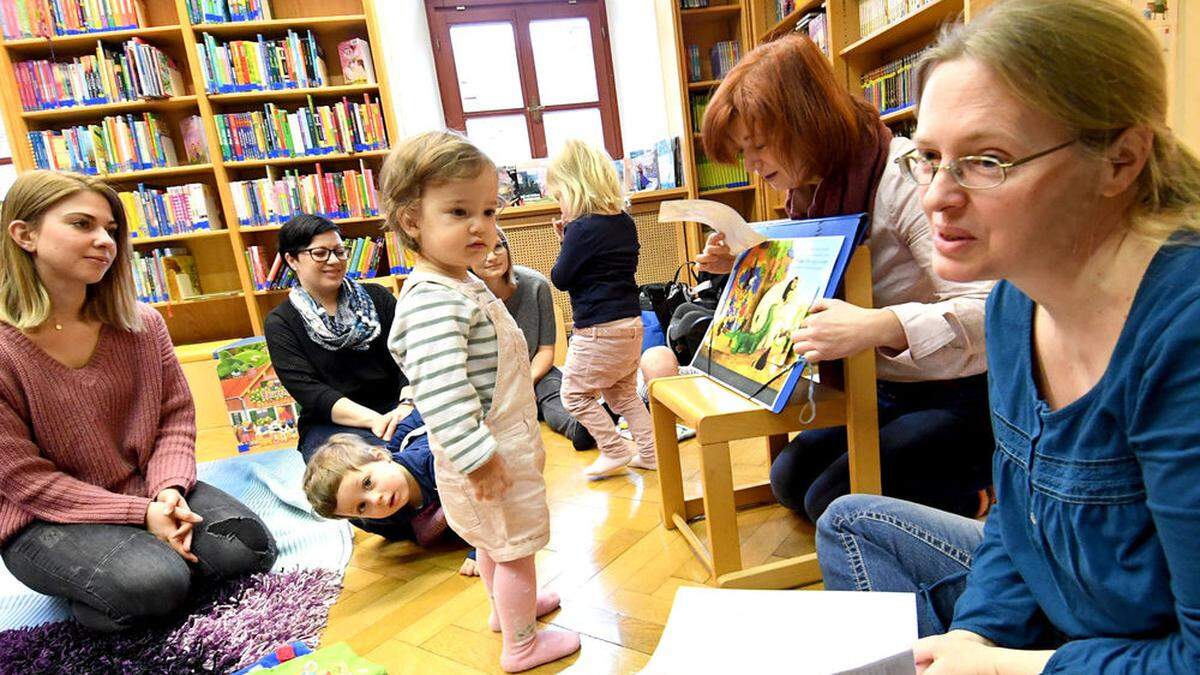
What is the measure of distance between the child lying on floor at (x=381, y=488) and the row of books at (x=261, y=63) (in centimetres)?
249

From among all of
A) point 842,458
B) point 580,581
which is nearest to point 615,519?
point 580,581

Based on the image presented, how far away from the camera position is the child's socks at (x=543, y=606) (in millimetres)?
1339

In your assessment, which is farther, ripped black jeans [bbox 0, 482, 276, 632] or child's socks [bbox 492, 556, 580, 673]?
ripped black jeans [bbox 0, 482, 276, 632]

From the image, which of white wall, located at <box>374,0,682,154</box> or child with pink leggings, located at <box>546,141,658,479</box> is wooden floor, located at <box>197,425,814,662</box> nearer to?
child with pink leggings, located at <box>546,141,658,479</box>

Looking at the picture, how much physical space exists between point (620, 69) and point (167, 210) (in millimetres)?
2874

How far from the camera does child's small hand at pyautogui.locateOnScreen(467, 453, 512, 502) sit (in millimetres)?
1086

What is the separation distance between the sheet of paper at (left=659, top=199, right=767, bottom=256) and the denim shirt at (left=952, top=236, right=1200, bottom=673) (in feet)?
2.24

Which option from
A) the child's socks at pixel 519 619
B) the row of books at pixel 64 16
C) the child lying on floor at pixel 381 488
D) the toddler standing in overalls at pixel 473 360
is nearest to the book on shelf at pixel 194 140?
the row of books at pixel 64 16

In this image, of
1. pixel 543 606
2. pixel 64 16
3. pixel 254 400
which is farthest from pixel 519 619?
pixel 64 16

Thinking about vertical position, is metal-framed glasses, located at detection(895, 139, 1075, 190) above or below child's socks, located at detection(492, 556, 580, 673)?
above

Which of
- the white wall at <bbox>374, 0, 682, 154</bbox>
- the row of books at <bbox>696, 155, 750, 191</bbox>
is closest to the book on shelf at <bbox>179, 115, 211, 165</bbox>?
the white wall at <bbox>374, 0, 682, 154</bbox>

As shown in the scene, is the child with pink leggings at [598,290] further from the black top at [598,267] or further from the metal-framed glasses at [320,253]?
the metal-framed glasses at [320,253]

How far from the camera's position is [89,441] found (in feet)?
5.05

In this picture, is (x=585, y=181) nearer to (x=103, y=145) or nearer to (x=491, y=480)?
(x=491, y=480)
